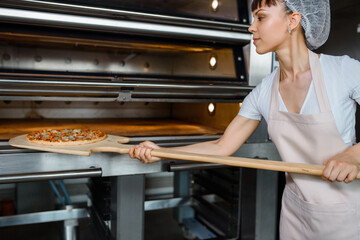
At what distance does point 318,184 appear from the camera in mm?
1134

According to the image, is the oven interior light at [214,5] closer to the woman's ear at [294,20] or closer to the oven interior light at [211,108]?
the oven interior light at [211,108]

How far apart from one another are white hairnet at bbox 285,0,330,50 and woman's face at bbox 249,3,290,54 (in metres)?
0.04

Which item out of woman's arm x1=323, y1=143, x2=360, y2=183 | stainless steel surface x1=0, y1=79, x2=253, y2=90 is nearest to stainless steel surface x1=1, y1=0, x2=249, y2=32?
stainless steel surface x1=0, y1=79, x2=253, y2=90

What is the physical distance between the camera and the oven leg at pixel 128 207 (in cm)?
152

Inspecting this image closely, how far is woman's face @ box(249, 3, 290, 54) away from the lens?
3.73ft

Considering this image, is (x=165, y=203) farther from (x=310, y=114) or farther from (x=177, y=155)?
(x=310, y=114)

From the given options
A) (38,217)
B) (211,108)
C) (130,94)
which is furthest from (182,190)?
(130,94)

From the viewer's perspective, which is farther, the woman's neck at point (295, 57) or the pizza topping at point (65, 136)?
the pizza topping at point (65, 136)

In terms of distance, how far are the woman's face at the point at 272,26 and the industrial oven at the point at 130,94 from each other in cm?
51

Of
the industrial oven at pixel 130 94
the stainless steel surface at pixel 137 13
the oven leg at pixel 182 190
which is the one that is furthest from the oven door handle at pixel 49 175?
the oven leg at pixel 182 190

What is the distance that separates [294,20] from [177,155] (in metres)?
0.62

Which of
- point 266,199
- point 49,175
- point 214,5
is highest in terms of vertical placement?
point 214,5

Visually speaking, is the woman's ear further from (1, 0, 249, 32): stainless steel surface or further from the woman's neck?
(1, 0, 249, 32): stainless steel surface

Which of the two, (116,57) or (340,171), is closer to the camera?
(340,171)
